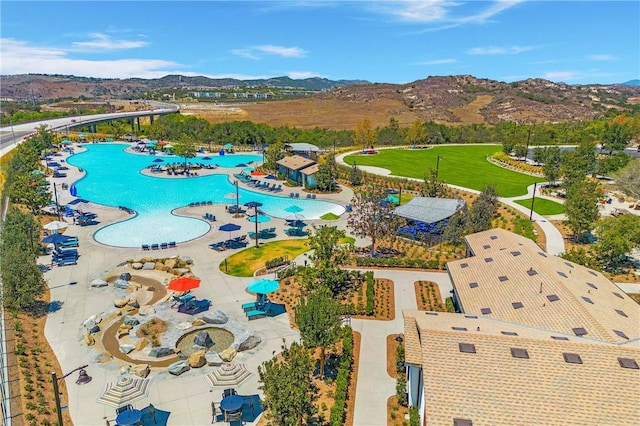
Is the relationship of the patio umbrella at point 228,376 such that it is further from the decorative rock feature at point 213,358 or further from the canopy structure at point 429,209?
the canopy structure at point 429,209

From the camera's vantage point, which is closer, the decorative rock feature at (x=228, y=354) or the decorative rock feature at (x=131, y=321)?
the decorative rock feature at (x=228, y=354)

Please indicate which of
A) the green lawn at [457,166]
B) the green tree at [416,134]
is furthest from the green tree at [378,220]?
the green tree at [416,134]

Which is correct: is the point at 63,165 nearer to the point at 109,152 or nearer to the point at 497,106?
the point at 109,152

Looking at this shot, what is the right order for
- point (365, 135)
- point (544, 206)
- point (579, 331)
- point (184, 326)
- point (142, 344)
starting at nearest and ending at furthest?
point (579, 331) → point (142, 344) → point (184, 326) → point (544, 206) → point (365, 135)

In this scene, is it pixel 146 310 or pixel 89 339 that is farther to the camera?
pixel 146 310

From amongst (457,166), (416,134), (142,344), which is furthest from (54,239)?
(416,134)

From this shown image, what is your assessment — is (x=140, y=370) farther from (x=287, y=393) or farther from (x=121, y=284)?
(x=121, y=284)
